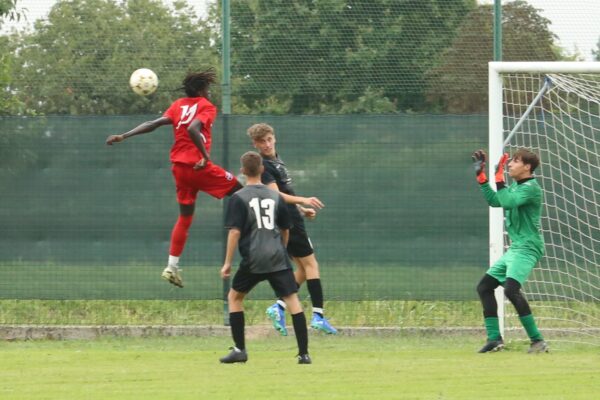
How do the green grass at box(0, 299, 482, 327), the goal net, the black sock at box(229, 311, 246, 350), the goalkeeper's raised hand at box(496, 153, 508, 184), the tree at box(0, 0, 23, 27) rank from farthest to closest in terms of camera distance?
1. the tree at box(0, 0, 23, 27)
2. the green grass at box(0, 299, 482, 327)
3. the goal net
4. the goalkeeper's raised hand at box(496, 153, 508, 184)
5. the black sock at box(229, 311, 246, 350)

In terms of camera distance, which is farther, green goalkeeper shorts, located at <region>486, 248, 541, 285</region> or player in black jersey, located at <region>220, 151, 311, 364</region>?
green goalkeeper shorts, located at <region>486, 248, 541, 285</region>

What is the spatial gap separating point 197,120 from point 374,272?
322 cm

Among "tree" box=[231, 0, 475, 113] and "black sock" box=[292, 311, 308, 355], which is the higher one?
"tree" box=[231, 0, 475, 113]

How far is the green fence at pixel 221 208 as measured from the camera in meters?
14.2

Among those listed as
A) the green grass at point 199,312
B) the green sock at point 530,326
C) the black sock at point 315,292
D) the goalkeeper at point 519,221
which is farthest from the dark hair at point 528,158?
the green grass at point 199,312

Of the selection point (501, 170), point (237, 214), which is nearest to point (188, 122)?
point (237, 214)

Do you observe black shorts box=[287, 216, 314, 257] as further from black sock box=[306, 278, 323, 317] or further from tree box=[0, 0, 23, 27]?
tree box=[0, 0, 23, 27]

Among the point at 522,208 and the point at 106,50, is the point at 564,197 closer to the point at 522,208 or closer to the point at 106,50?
the point at 522,208

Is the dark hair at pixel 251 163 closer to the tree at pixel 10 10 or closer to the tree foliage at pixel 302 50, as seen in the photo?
the tree foliage at pixel 302 50

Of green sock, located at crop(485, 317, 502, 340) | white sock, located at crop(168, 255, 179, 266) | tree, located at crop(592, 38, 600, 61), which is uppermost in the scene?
tree, located at crop(592, 38, 600, 61)

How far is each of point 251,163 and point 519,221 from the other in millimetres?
2589

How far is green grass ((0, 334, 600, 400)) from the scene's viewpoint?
881cm

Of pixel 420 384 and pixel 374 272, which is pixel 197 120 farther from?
pixel 420 384

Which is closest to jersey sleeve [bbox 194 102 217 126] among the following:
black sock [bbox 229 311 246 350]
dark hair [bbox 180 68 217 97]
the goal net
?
dark hair [bbox 180 68 217 97]
